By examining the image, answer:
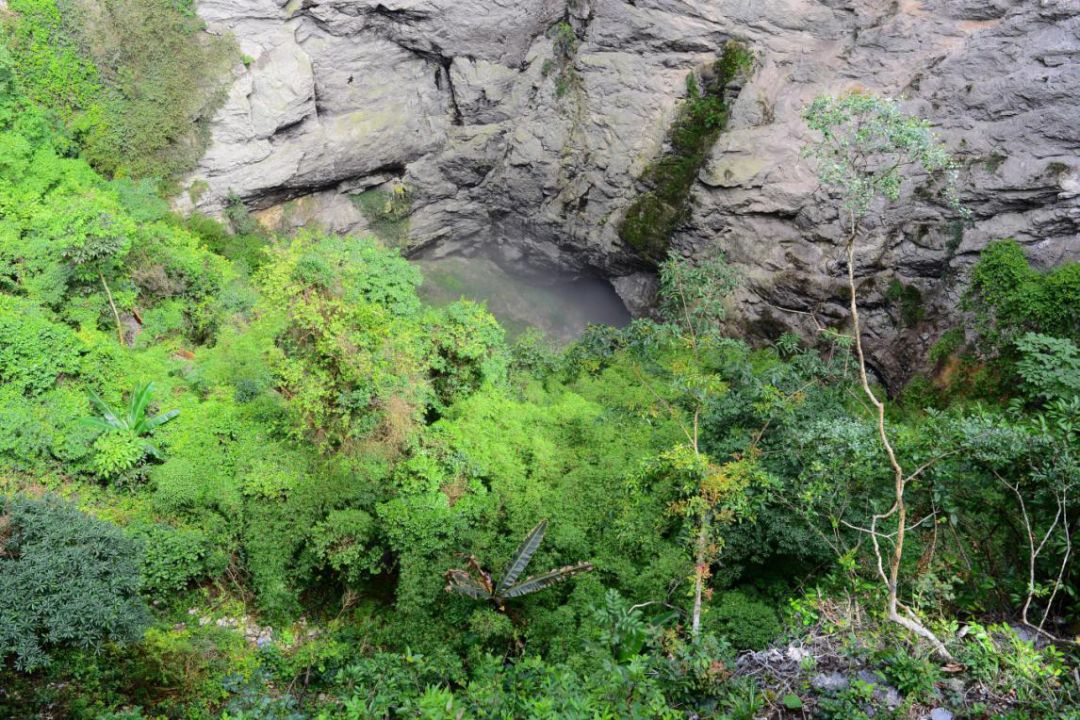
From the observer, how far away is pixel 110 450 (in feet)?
34.0

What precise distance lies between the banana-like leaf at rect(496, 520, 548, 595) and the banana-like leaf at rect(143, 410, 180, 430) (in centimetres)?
632

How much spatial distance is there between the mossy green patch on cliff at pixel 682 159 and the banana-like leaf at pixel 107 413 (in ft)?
46.0

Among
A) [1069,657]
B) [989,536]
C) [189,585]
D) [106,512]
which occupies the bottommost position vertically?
[189,585]

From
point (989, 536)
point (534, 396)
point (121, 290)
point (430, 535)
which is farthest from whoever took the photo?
point (121, 290)

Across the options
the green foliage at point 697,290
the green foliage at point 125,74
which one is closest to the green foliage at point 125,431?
the green foliage at point 125,74

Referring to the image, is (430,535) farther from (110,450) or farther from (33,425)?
(33,425)

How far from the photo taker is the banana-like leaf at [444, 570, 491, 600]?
8.79 metres

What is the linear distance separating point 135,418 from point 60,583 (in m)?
3.89

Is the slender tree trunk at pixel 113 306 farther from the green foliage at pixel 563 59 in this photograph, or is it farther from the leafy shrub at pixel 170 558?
the green foliage at pixel 563 59

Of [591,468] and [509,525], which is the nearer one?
[509,525]

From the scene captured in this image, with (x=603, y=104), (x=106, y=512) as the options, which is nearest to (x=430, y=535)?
(x=106, y=512)

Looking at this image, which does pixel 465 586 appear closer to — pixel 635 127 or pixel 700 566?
pixel 700 566

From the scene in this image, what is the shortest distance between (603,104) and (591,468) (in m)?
13.5

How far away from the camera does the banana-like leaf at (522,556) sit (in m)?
8.99
